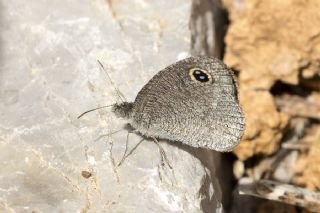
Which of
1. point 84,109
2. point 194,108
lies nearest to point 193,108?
point 194,108

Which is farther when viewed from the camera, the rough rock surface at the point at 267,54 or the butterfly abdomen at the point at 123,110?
the rough rock surface at the point at 267,54

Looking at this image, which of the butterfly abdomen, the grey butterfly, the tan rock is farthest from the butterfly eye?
the tan rock

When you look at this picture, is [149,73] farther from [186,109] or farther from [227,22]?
[227,22]

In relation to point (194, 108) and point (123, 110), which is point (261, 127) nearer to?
point (194, 108)

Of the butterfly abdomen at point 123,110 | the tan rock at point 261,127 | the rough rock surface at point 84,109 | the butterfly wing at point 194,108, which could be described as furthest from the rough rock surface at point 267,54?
the butterfly abdomen at point 123,110

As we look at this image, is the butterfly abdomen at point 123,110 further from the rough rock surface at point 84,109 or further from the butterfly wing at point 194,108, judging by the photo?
the rough rock surface at point 84,109

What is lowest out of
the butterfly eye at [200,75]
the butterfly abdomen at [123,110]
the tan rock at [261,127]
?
the tan rock at [261,127]

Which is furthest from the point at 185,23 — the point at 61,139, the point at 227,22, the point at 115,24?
the point at 61,139
